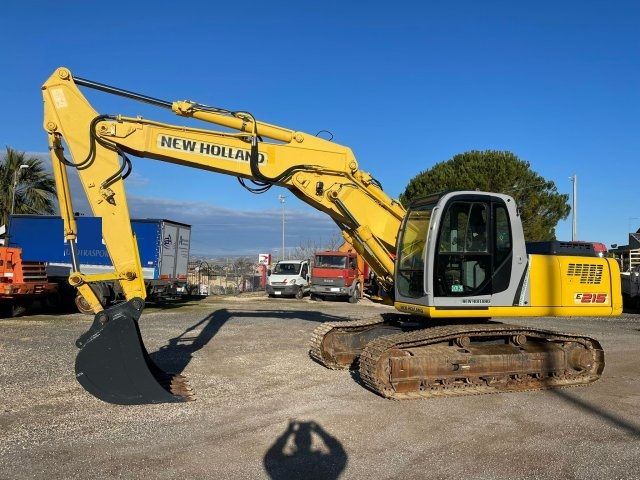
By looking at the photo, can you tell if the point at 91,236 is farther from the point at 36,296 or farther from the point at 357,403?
the point at 357,403

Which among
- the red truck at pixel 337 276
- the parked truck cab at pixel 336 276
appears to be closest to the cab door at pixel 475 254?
the red truck at pixel 337 276

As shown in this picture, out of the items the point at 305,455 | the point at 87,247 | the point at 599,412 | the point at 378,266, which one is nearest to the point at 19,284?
the point at 87,247

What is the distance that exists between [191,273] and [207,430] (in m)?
29.2

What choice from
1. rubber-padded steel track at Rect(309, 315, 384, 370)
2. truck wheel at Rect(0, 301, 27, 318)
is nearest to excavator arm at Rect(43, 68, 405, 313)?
rubber-padded steel track at Rect(309, 315, 384, 370)

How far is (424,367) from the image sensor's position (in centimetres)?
817

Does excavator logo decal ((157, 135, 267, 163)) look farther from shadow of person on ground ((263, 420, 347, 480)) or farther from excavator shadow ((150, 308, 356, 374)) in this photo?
shadow of person on ground ((263, 420, 347, 480))

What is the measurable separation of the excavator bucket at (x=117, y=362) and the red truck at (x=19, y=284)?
1218 centimetres

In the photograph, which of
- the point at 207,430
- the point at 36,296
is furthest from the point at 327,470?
the point at 36,296

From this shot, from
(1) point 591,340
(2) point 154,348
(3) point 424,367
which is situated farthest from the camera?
(2) point 154,348

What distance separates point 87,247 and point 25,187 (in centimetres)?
1111

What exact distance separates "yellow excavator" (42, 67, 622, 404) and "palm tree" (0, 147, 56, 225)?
24056 mm

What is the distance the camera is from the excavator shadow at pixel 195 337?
10495 mm

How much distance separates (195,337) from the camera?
45.0 feet

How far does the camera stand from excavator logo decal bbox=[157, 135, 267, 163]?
8430 millimetres
